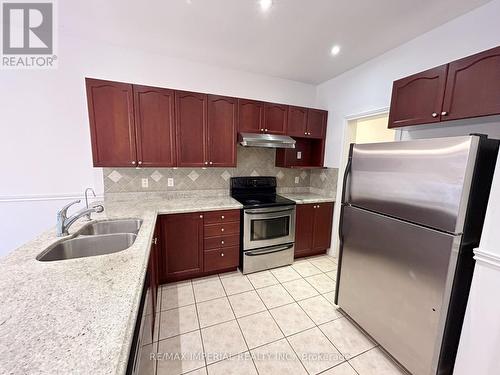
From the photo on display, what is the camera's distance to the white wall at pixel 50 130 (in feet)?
7.26

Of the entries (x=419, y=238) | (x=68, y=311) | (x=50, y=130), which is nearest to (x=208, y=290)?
(x=68, y=311)

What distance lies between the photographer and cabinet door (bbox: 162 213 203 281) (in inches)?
91.7

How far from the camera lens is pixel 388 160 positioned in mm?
1555

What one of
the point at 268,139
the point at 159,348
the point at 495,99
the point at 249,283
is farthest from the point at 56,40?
the point at 495,99

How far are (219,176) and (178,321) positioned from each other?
1806 mm

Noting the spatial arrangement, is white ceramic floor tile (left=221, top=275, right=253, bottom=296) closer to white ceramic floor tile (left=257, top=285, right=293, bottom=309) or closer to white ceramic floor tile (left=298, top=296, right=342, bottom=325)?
white ceramic floor tile (left=257, top=285, right=293, bottom=309)

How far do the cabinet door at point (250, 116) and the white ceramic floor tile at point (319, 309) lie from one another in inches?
84.3

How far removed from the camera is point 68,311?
77 centimetres

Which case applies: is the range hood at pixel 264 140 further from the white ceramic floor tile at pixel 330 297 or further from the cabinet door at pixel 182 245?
the white ceramic floor tile at pixel 330 297

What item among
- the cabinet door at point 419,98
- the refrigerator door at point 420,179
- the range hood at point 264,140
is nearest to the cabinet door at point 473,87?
the cabinet door at point 419,98

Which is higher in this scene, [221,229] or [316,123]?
[316,123]

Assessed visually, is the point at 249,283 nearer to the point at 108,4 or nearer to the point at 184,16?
the point at 184,16

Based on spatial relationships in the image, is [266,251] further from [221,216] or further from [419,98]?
[419,98]

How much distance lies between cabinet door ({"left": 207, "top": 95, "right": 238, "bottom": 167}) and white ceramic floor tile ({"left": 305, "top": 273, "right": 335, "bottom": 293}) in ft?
5.84
